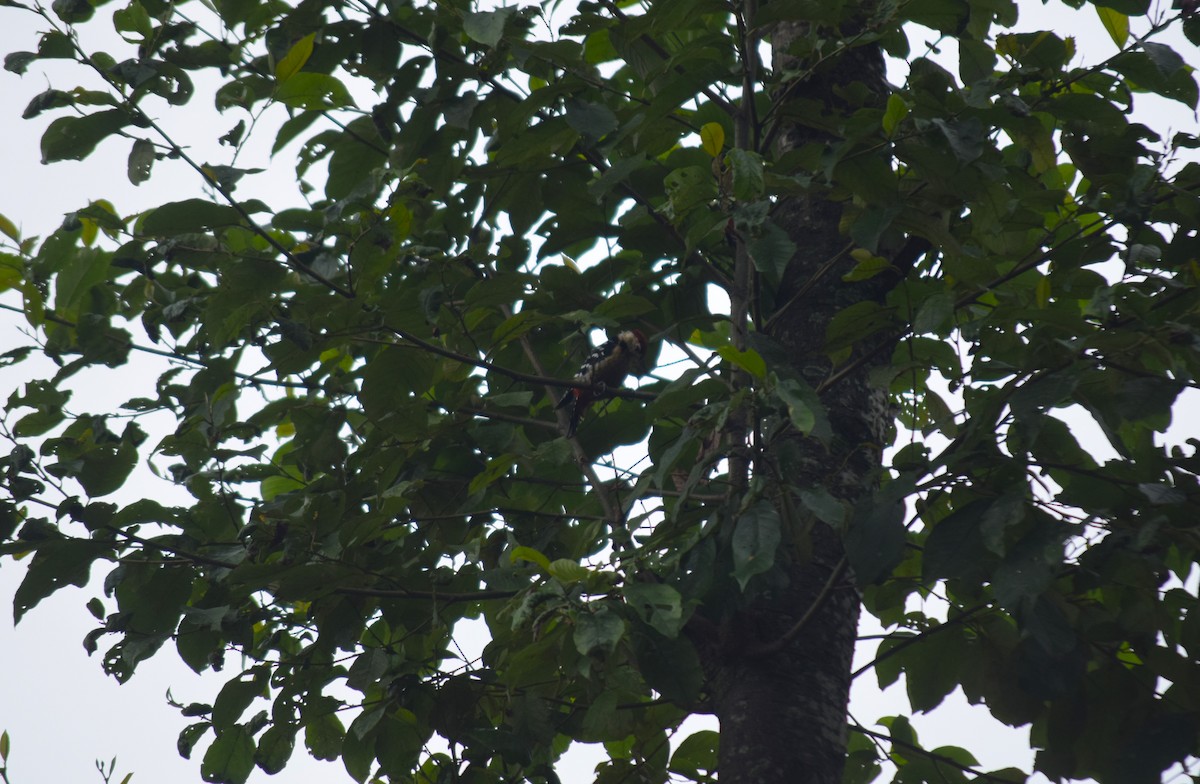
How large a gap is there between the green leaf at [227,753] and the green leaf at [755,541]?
1701 mm

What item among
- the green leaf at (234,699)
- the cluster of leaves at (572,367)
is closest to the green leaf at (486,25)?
the cluster of leaves at (572,367)

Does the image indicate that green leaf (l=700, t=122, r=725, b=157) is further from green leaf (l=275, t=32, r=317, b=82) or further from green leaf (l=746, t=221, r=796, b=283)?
green leaf (l=275, t=32, r=317, b=82)

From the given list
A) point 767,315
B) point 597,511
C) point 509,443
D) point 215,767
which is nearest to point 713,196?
point 767,315

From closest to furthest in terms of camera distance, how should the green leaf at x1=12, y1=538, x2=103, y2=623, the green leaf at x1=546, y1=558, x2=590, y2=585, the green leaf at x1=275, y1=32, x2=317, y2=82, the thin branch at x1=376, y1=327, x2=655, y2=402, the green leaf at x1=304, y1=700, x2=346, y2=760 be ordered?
1. the green leaf at x1=546, y1=558, x2=590, y2=585
2. the thin branch at x1=376, y1=327, x2=655, y2=402
3. the green leaf at x1=275, y1=32, x2=317, y2=82
4. the green leaf at x1=12, y1=538, x2=103, y2=623
5. the green leaf at x1=304, y1=700, x2=346, y2=760

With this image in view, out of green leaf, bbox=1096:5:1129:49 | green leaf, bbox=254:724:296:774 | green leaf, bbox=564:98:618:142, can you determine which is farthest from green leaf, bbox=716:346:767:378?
green leaf, bbox=254:724:296:774

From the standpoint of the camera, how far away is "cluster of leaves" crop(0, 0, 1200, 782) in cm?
221

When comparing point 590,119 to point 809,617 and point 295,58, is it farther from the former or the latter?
point 809,617

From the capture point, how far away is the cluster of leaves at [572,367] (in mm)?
2215

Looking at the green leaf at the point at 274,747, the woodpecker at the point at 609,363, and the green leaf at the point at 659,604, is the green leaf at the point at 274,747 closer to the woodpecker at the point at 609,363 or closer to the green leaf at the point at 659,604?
the woodpecker at the point at 609,363

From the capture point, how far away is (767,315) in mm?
3084

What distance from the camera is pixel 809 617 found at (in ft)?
8.04

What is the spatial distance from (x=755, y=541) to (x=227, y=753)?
5.96 feet

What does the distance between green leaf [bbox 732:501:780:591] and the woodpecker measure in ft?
3.88

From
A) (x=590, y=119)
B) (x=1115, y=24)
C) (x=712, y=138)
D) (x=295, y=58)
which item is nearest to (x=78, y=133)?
A: (x=295, y=58)
